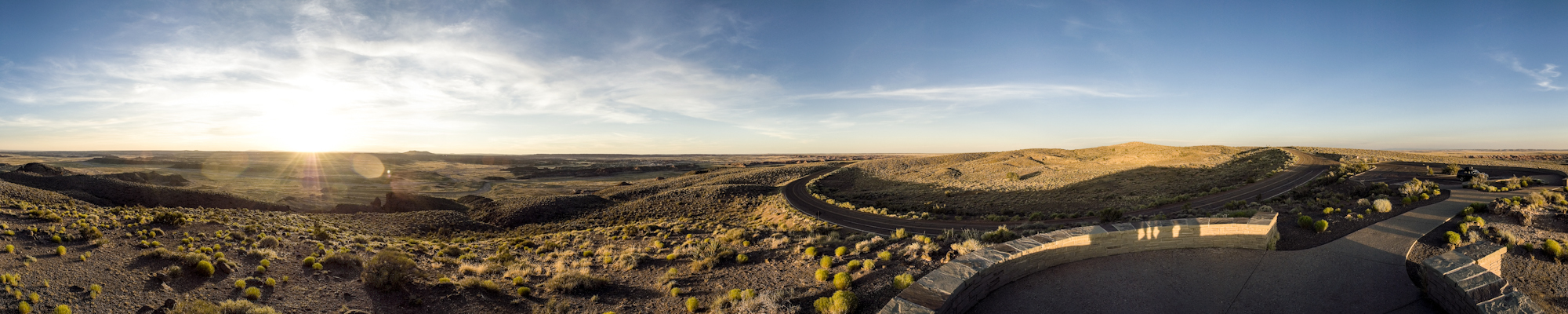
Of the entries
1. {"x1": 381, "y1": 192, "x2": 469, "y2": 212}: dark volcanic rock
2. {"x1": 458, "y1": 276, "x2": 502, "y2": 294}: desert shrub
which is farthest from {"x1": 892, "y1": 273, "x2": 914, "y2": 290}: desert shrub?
{"x1": 381, "y1": 192, "x2": 469, "y2": 212}: dark volcanic rock

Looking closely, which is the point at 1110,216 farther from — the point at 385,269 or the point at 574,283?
the point at 385,269

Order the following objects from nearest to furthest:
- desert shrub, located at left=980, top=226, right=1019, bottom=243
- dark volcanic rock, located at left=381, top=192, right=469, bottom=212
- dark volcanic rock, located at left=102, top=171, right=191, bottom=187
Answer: desert shrub, located at left=980, top=226, right=1019, bottom=243, dark volcanic rock, located at left=381, top=192, right=469, bottom=212, dark volcanic rock, located at left=102, top=171, right=191, bottom=187

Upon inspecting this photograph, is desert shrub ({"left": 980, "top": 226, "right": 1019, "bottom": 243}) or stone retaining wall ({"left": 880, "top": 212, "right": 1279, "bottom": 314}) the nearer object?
stone retaining wall ({"left": 880, "top": 212, "right": 1279, "bottom": 314})

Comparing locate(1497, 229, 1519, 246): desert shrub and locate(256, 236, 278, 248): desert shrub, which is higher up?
locate(1497, 229, 1519, 246): desert shrub

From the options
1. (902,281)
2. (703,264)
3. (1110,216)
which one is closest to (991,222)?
(1110,216)

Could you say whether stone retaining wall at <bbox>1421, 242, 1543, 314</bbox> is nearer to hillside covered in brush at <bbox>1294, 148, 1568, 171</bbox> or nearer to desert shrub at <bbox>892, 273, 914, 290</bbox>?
desert shrub at <bbox>892, 273, 914, 290</bbox>

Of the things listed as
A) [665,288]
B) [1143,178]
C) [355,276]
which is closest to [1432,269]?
[665,288]

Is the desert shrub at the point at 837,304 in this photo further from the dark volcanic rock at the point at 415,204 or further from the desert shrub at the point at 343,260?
the dark volcanic rock at the point at 415,204
